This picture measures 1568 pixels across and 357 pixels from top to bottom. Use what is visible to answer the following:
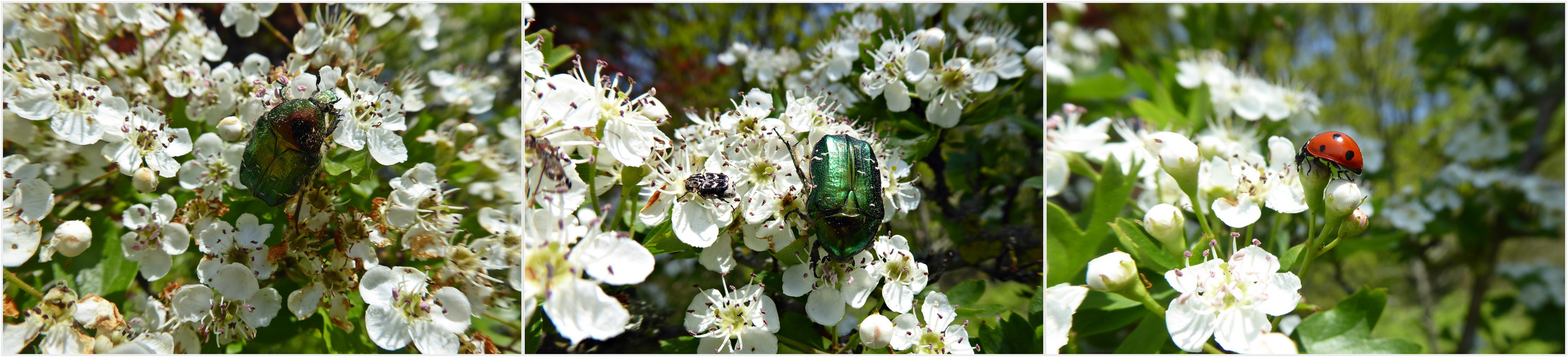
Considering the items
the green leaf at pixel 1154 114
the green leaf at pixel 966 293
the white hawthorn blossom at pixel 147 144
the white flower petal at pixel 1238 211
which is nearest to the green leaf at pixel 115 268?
the white hawthorn blossom at pixel 147 144

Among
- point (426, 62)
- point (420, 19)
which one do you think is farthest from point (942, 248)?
point (426, 62)

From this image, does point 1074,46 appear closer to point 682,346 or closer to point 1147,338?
point 1147,338

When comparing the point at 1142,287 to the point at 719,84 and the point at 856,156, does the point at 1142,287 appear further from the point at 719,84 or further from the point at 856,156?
the point at 719,84

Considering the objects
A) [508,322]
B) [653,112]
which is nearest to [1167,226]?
[653,112]

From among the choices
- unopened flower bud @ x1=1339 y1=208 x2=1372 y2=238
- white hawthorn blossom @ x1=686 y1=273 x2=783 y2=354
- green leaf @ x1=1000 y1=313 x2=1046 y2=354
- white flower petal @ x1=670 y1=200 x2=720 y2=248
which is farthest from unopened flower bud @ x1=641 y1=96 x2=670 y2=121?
unopened flower bud @ x1=1339 y1=208 x2=1372 y2=238

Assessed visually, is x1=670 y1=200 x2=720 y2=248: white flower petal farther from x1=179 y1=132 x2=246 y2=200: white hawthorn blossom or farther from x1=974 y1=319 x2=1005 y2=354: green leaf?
x1=179 y1=132 x2=246 y2=200: white hawthorn blossom

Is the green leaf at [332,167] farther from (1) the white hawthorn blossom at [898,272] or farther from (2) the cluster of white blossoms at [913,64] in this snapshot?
(1) the white hawthorn blossom at [898,272]
